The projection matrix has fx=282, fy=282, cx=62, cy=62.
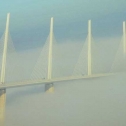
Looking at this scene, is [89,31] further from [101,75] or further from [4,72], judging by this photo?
[4,72]

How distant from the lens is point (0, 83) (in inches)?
648

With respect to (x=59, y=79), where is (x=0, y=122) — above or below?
below

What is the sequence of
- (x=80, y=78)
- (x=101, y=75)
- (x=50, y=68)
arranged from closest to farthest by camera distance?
(x=101, y=75) → (x=80, y=78) → (x=50, y=68)

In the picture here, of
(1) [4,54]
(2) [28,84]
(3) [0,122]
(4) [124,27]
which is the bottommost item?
(3) [0,122]

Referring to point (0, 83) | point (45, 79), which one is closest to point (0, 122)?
point (0, 83)

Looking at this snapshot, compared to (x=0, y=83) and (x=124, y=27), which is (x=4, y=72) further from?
(x=124, y=27)

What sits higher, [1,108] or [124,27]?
[124,27]

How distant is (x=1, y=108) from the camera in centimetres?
1750

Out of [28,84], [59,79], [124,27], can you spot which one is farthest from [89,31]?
[28,84]

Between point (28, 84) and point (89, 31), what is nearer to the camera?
point (28, 84)

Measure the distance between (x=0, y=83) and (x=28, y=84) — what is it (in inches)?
64.1

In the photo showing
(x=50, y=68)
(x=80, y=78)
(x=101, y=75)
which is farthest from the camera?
(x=50, y=68)

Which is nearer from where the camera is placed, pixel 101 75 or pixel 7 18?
pixel 101 75

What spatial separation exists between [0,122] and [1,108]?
2.80ft
